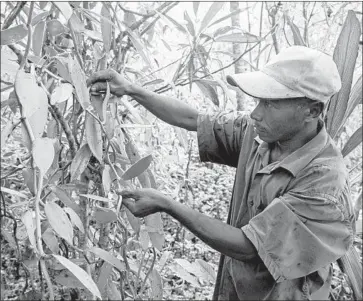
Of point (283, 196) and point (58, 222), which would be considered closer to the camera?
point (58, 222)

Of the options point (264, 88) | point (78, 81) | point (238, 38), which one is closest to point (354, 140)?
point (264, 88)

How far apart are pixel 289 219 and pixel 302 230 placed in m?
0.03

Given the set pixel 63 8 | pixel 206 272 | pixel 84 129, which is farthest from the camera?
pixel 206 272

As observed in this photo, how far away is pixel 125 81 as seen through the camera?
110 centimetres

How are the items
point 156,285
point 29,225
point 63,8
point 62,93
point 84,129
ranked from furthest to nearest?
point 156,285 → point 84,129 → point 62,93 → point 29,225 → point 63,8

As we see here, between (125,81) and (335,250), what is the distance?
0.56 m

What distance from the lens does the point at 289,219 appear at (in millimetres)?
897

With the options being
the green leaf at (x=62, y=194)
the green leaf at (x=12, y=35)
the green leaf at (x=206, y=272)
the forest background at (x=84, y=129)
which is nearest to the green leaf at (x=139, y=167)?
the forest background at (x=84, y=129)

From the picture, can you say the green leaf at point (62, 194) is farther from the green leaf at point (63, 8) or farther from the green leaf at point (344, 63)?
the green leaf at point (344, 63)

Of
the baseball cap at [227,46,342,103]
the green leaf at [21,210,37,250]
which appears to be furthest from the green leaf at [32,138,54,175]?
the baseball cap at [227,46,342,103]

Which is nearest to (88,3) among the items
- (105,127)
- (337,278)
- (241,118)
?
(105,127)

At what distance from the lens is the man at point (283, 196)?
903mm

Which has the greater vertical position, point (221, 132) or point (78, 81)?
point (78, 81)

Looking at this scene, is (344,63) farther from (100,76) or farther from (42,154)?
(42,154)
